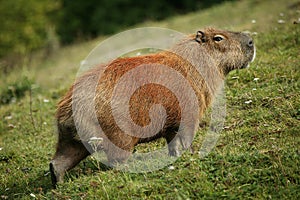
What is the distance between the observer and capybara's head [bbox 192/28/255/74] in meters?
5.42

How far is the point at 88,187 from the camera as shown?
15.0 ft

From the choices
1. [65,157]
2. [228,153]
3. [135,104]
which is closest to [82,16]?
[65,157]

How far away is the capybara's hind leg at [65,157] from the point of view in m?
4.90

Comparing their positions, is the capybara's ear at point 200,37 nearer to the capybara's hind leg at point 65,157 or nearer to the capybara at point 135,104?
the capybara at point 135,104

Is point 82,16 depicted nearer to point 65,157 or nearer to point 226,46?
point 226,46

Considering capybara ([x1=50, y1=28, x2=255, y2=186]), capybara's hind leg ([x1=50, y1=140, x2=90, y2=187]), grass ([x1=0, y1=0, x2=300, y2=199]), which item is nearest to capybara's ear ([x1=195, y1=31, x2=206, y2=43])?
capybara ([x1=50, y1=28, x2=255, y2=186])

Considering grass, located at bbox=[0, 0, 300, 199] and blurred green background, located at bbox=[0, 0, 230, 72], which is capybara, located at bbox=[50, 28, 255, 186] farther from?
blurred green background, located at bbox=[0, 0, 230, 72]

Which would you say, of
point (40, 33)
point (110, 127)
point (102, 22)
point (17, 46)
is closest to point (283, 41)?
point (110, 127)

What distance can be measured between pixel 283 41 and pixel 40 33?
53.0 feet

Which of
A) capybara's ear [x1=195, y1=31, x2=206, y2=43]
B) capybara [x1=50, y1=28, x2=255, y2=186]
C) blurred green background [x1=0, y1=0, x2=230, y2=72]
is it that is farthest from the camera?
blurred green background [x1=0, y1=0, x2=230, y2=72]

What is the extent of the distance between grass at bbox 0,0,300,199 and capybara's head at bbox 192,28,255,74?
668 mm

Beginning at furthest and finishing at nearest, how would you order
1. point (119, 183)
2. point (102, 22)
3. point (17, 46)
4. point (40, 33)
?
point (102, 22)
point (40, 33)
point (17, 46)
point (119, 183)

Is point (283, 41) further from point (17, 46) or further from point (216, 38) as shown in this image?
point (17, 46)

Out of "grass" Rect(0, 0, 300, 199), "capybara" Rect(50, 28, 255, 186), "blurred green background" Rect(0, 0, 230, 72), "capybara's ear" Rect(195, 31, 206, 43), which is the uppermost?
"capybara's ear" Rect(195, 31, 206, 43)
